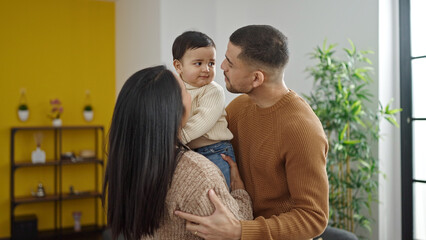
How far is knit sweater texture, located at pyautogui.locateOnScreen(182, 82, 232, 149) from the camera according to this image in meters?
1.73

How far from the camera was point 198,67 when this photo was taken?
1.97 metres

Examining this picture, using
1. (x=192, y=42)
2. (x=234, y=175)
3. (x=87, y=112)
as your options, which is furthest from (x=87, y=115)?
(x=234, y=175)

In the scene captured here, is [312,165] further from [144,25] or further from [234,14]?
[144,25]

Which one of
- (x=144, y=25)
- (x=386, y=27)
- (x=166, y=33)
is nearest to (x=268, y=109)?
(x=386, y=27)

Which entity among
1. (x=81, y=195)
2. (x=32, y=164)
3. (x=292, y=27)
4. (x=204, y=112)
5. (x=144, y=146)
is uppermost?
(x=292, y=27)

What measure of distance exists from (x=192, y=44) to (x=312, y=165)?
0.89 meters

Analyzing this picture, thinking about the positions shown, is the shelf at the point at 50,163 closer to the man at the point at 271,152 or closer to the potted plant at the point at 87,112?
Answer: the potted plant at the point at 87,112

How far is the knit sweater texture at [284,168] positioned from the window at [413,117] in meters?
2.76

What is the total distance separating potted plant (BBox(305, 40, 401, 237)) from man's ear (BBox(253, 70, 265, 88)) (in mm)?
2114

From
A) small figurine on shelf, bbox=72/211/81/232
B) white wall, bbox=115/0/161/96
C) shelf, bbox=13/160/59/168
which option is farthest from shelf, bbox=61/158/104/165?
white wall, bbox=115/0/161/96

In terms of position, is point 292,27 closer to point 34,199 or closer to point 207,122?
point 207,122

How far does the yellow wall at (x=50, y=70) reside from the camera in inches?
224

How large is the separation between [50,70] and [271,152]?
5.16 metres

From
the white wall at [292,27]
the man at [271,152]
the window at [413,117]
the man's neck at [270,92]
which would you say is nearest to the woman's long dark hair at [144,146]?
the man at [271,152]
